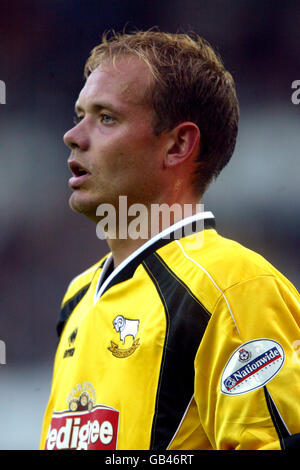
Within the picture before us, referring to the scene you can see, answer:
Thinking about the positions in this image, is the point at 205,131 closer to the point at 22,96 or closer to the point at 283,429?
the point at 283,429

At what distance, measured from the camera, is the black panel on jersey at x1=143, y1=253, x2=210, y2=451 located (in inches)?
46.3

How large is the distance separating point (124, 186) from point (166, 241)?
6.2 inches

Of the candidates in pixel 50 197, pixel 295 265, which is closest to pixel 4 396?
pixel 50 197

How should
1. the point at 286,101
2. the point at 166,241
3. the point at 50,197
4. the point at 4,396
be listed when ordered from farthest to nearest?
the point at 50,197 < the point at 286,101 < the point at 4,396 < the point at 166,241

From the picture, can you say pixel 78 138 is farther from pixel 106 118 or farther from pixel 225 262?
pixel 225 262

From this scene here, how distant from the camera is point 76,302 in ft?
5.54

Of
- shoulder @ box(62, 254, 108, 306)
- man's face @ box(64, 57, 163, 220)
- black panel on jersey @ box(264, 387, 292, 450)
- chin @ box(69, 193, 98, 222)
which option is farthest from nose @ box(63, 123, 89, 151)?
black panel on jersey @ box(264, 387, 292, 450)

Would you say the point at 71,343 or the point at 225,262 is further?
the point at 71,343

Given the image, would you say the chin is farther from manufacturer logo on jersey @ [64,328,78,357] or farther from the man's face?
manufacturer logo on jersey @ [64,328,78,357]

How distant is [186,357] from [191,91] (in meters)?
0.64

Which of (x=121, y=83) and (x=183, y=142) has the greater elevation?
(x=121, y=83)

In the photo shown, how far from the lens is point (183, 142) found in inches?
58.2

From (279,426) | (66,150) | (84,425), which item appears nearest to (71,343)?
(84,425)

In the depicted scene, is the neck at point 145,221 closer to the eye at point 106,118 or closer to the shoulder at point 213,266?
the shoulder at point 213,266
